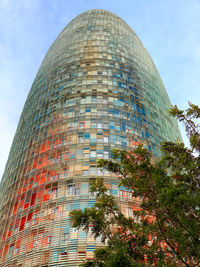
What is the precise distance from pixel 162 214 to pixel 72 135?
24142mm

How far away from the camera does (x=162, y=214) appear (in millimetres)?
11844

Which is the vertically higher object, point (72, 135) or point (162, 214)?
point (72, 135)

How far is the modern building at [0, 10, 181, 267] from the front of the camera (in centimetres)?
2677

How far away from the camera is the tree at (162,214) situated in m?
10.6

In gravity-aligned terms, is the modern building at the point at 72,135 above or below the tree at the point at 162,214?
above

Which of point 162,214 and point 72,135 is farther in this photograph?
point 72,135

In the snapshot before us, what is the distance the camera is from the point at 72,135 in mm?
35000

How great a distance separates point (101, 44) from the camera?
50.0m

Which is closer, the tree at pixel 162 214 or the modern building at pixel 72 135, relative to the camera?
the tree at pixel 162 214

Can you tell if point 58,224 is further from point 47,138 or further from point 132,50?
point 132,50

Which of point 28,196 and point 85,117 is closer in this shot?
point 28,196

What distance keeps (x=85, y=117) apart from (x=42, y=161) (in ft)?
26.1

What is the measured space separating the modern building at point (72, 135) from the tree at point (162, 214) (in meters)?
13.2

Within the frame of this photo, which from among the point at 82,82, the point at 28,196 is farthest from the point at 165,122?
the point at 28,196
